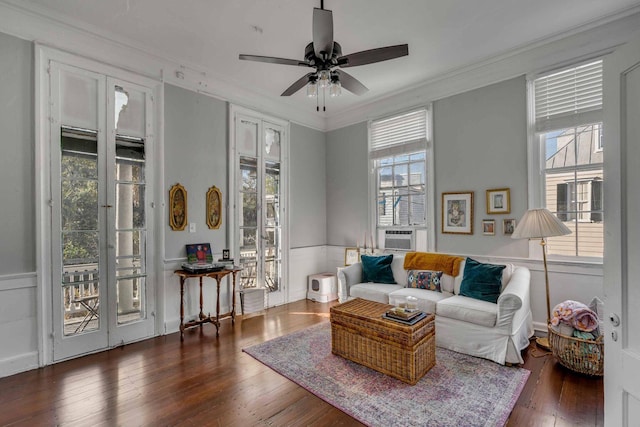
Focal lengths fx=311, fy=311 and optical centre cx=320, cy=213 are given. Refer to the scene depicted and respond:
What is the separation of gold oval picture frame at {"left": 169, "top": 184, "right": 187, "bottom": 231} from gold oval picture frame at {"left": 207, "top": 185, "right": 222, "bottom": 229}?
33 cm

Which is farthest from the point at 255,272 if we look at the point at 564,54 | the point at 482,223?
the point at 564,54

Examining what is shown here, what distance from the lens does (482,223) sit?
4016 millimetres

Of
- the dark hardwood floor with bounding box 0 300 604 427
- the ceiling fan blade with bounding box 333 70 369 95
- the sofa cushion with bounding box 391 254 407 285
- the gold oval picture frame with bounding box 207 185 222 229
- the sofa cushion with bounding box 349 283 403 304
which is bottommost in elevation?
the dark hardwood floor with bounding box 0 300 604 427

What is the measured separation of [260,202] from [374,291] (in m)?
2.19

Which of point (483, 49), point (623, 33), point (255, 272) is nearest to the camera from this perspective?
point (623, 33)

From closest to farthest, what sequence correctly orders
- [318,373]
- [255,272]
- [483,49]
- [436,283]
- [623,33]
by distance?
[318,373] < [623,33] < [483,49] < [436,283] < [255,272]

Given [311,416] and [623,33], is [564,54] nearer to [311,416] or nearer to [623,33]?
[623,33]

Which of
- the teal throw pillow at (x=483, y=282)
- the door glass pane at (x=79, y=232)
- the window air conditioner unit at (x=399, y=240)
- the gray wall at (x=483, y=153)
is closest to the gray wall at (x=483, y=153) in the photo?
the gray wall at (x=483, y=153)

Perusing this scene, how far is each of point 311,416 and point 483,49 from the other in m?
4.15

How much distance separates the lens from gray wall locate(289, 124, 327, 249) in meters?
5.43

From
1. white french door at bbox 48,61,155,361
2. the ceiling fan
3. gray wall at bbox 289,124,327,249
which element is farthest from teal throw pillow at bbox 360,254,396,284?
white french door at bbox 48,61,155,361

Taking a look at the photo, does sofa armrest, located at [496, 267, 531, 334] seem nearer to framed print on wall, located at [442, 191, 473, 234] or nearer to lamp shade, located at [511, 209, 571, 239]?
Result: lamp shade, located at [511, 209, 571, 239]

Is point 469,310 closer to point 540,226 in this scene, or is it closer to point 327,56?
point 540,226

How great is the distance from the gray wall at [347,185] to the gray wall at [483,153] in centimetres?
131
